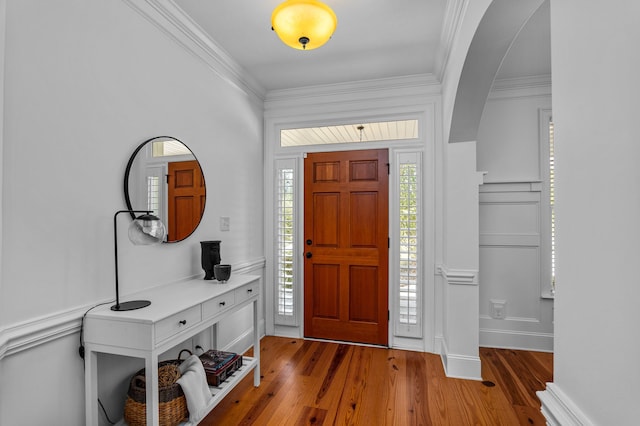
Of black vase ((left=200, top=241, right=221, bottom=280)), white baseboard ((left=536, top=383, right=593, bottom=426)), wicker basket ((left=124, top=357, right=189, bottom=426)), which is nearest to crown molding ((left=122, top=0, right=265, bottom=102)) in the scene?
black vase ((left=200, top=241, right=221, bottom=280))

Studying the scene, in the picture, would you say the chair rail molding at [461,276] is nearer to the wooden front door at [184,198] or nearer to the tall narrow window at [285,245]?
the tall narrow window at [285,245]

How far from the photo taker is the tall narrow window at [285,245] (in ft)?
11.5

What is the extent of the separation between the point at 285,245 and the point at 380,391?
1.70 meters

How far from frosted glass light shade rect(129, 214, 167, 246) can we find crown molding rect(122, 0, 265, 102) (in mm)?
1267

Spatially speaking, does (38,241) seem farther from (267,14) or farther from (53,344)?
(267,14)

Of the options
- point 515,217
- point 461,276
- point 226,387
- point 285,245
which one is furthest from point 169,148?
point 515,217

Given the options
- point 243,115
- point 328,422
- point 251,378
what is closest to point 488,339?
point 328,422

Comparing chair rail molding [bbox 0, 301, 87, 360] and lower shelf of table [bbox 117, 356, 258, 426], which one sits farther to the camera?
lower shelf of table [bbox 117, 356, 258, 426]

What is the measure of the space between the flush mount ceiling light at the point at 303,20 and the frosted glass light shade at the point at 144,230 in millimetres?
1232

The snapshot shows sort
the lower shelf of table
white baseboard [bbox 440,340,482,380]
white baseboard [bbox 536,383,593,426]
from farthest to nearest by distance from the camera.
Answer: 1. white baseboard [bbox 440,340,482,380]
2. the lower shelf of table
3. white baseboard [bbox 536,383,593,426]

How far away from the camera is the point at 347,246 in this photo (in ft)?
11.0

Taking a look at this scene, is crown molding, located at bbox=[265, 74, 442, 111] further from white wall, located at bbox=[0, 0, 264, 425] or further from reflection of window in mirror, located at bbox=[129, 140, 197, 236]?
reflection of window in mirror, located at bbox=[129, 140, 197, 236]

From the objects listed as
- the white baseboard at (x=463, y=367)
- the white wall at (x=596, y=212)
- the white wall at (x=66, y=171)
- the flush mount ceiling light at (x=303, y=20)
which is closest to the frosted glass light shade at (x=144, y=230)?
the white wall at (x=66, y=171)

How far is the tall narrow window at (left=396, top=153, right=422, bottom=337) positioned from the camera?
10.4 ft
